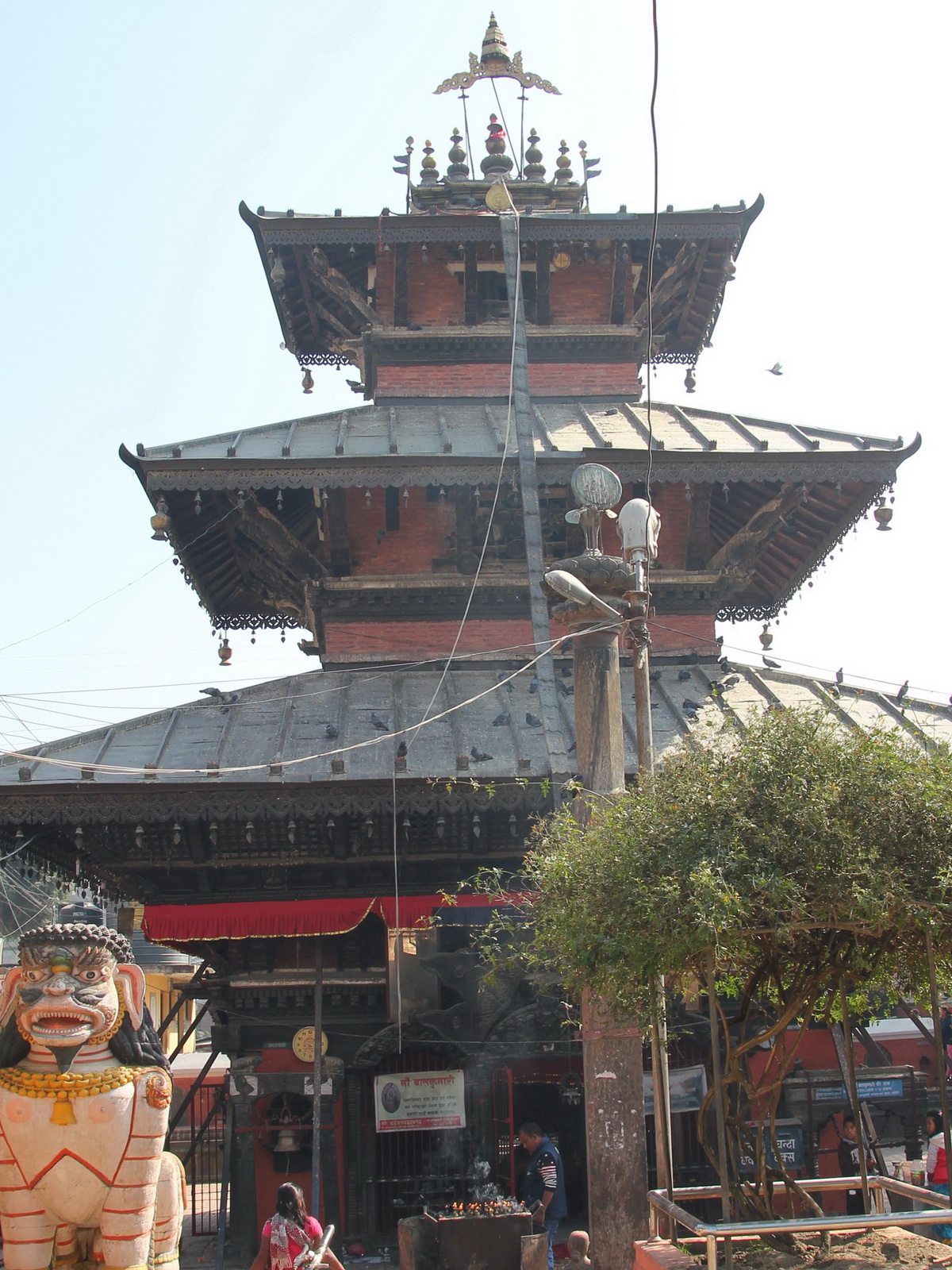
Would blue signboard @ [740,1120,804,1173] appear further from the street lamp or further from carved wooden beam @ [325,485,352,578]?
carved wooden beam @ [325,485,352,578]

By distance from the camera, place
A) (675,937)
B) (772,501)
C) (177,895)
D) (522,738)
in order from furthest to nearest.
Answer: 1. (772,501)
2. (177,895)
3. (522,738)
4. (675,937)

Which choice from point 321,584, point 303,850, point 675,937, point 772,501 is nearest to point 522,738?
point 303,850

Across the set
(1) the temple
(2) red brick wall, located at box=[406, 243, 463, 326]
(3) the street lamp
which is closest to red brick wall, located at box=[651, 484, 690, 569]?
(1) the temple

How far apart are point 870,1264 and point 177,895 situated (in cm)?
788

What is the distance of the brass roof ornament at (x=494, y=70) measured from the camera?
1856 centimetres

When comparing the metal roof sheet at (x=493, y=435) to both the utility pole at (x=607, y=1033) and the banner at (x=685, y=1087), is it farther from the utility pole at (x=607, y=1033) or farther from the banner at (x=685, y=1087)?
the banner at (x=685, y=1087)

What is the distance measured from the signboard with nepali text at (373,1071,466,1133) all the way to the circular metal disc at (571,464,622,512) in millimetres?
5710

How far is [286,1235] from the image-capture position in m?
7.74

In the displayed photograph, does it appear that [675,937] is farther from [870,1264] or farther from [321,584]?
[321,584]

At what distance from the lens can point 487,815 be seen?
39.0 ft

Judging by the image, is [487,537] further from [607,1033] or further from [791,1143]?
[791,1143]

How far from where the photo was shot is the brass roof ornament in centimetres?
1856

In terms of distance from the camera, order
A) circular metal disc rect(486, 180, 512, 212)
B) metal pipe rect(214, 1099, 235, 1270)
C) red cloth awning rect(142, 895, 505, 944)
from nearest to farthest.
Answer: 1. metal pipe rect(214, 1099, 235, 1270)
2. red cloth awning rect(142, 895, 505, 944)
3. circular metal disc rect(486, 180, 512, 212)

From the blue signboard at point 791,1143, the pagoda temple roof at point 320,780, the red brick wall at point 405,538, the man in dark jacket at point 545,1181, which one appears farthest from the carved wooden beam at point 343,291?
the blue signboard at point 791,1143
